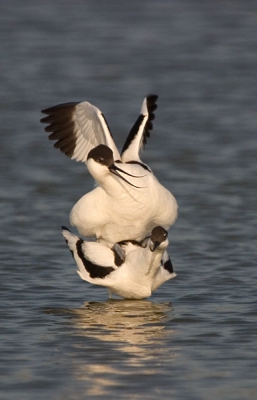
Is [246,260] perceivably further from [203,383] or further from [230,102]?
[230,102]

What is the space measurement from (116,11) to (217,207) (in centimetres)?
1016

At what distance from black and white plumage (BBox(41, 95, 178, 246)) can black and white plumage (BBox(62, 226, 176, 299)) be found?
0.14 m

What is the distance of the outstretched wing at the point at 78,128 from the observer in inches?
348

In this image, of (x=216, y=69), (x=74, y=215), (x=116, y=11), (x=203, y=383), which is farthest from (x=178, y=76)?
(x=203, y=383)

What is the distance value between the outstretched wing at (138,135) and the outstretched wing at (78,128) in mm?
194

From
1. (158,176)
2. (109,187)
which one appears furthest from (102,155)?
(158,176)

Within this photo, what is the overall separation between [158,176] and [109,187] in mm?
3741

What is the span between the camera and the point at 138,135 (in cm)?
912

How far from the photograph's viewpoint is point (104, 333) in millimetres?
7496

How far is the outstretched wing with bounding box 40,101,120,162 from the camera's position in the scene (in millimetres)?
8844

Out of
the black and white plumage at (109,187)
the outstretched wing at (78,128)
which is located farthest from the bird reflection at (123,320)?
the outstretched wing at (78,128)

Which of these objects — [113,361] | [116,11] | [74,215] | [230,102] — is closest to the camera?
[113,361]

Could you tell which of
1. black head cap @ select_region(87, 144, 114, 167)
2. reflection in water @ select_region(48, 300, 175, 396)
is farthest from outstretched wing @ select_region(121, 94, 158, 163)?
reflection in water @ select_region(48, 300, 175, 396)

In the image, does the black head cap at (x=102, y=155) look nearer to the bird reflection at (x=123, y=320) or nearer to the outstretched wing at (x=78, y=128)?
the outstretched wing at (x=78, y=128)
